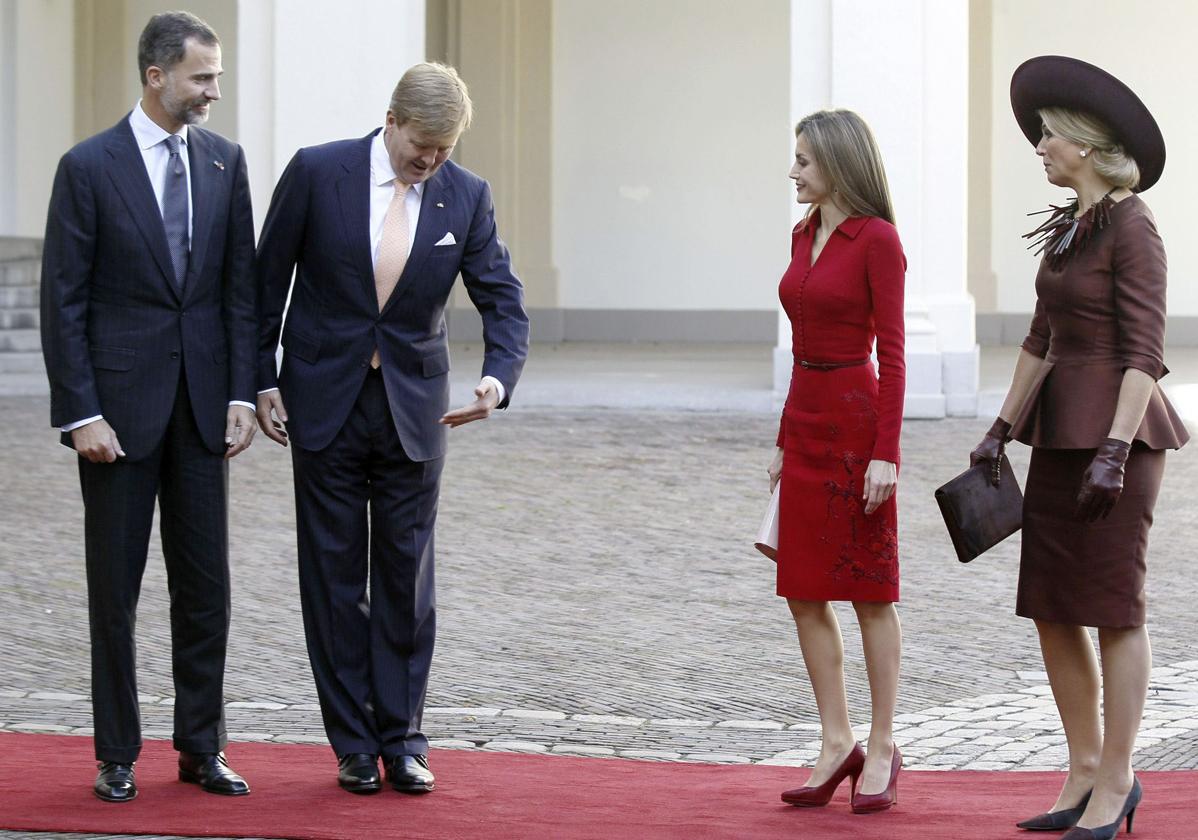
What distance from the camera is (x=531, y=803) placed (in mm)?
4578

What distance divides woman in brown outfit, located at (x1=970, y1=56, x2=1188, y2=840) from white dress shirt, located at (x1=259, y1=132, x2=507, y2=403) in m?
1.40

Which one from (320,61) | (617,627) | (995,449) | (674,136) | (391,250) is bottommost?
(617,627)

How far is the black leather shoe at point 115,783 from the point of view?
456 centimetres

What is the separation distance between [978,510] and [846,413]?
389mm

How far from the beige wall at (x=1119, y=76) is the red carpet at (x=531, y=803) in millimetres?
15851

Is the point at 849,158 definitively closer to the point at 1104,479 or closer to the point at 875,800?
the point at 1104,479

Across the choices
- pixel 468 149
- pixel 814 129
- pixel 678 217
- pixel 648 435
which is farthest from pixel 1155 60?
pixel 814 129

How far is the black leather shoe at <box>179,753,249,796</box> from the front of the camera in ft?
15.2

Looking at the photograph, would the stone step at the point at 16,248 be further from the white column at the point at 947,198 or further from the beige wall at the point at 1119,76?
the beige wall at the point at 1119,76

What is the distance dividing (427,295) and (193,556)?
2.87ft

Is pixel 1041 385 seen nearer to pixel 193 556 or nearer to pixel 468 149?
pixel 193 556

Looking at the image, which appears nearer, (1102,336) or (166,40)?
(1102,336)

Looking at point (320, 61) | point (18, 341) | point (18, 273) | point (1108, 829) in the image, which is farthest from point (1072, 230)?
point (18, 273)

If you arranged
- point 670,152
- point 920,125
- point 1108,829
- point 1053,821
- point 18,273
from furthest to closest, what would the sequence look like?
point 670,152, point 18,273, point 920,125, point 1053,821, point 1108,829
